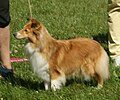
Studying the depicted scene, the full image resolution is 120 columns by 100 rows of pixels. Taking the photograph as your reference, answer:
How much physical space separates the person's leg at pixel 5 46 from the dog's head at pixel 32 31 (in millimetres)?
881

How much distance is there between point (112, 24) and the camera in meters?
7.16

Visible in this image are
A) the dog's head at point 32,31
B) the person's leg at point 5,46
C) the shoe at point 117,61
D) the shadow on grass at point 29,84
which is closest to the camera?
the dog's head at point 32,31

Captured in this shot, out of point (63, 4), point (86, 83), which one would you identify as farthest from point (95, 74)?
point (63, 4)

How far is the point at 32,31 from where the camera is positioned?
5.25m

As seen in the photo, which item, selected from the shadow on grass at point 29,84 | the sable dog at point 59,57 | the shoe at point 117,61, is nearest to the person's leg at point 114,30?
the shoe at point 117,61

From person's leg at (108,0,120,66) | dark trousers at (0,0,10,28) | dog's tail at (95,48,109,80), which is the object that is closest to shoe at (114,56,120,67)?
person's leg at (108,0,120,66)

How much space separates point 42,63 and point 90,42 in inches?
28.9

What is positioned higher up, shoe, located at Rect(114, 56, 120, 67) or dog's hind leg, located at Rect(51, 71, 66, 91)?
dog's hind leg, located at Rect(51, 71, 66, 91)

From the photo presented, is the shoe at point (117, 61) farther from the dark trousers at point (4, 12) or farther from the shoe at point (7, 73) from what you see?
the dark trousers at point (4, 12)

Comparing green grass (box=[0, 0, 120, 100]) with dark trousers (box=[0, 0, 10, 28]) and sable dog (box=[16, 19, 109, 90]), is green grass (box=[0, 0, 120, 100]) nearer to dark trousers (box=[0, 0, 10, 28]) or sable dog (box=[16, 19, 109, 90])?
sable dog (box=[16, 19, 109, 90])

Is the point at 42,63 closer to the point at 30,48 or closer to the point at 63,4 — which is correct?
the point at 30,48

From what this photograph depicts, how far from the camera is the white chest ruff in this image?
17.6 feet

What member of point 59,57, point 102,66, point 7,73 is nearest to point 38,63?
point 59,57

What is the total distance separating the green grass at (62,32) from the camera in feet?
17.7
